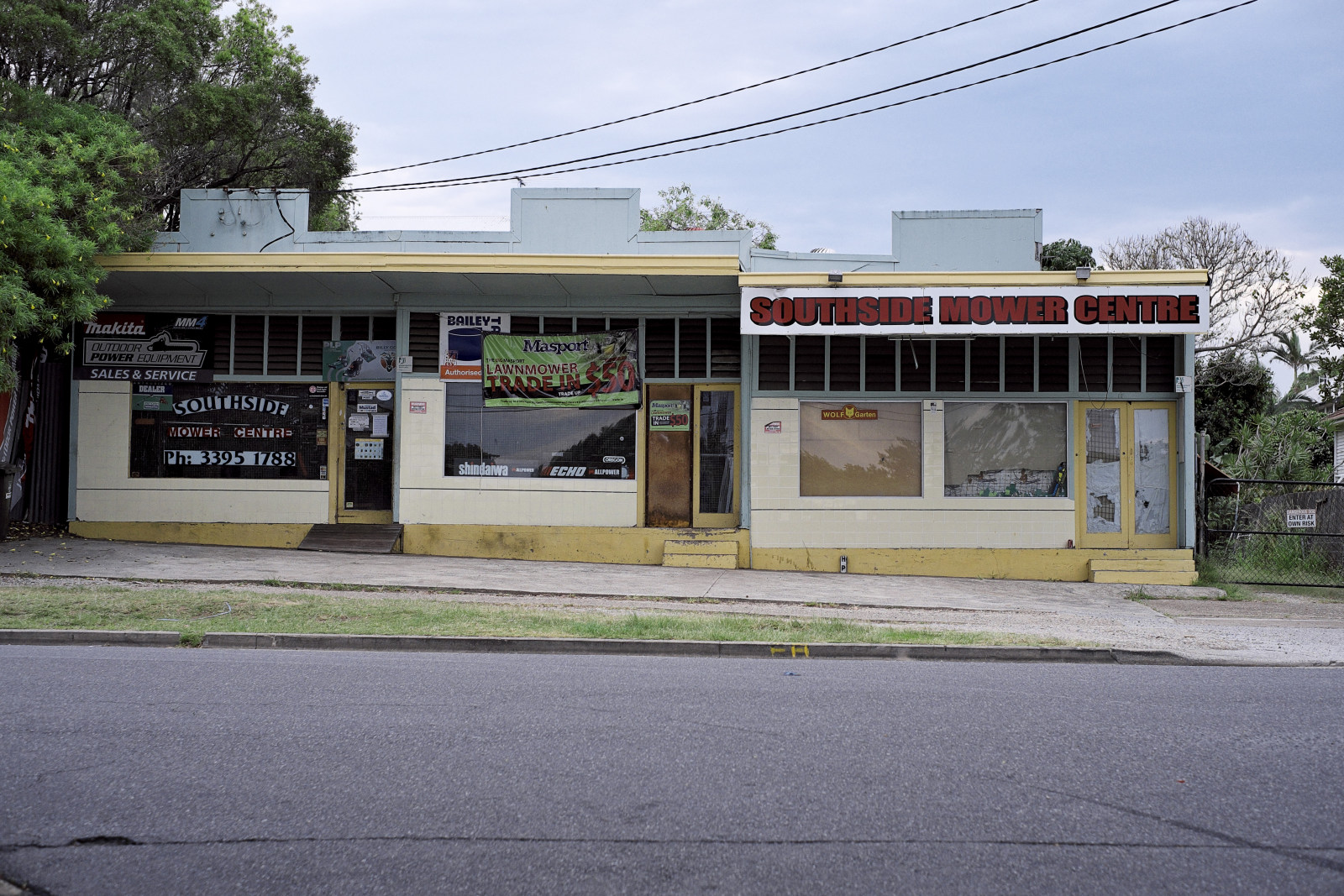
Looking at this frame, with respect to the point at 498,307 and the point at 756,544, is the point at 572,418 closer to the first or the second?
the point at 498,307

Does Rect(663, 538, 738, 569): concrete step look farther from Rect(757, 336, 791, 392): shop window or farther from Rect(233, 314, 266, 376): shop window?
Rect(233, 314, 266, 376): shop window

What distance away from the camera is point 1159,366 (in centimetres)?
1535

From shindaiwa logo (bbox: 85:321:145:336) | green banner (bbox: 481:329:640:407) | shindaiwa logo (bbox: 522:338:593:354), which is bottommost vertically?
green banner (bbox: 481:329:640:407)

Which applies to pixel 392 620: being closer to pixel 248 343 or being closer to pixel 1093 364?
pixel 248 343

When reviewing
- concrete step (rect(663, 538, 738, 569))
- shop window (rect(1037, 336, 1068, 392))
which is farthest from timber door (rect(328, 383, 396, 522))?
shop window (rect(1037, 336, 1068, 392))

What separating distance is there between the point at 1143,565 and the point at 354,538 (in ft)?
38.3

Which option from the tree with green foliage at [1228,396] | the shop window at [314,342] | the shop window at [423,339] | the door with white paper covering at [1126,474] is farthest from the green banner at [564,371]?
the tree with green foliage at [1228,396]

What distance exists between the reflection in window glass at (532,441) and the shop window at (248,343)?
314 cm

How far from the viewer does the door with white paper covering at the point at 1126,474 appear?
15344mm

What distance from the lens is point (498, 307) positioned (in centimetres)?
1591

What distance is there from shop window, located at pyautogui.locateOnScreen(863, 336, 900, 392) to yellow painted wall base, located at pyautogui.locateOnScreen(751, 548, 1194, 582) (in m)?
2.47

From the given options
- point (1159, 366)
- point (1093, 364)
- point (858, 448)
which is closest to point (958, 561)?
point (858, 448)

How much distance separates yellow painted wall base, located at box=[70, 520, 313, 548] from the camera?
15.9 meters

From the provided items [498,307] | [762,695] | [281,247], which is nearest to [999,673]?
[762,695]
